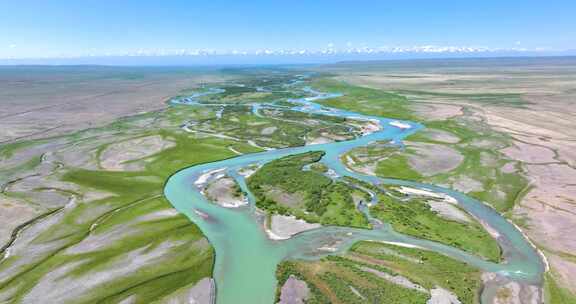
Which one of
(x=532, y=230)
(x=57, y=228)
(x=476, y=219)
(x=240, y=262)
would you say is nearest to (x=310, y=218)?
(x=240, y=262)

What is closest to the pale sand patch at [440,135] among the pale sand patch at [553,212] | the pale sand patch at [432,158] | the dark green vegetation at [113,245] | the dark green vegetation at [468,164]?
the dark green vegetation at [468,164]

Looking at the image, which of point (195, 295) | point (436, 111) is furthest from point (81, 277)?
point (436, 111)

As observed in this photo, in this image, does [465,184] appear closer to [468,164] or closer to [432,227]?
[468,164]

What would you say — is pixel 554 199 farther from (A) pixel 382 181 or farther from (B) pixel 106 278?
(B) pixel 106 278

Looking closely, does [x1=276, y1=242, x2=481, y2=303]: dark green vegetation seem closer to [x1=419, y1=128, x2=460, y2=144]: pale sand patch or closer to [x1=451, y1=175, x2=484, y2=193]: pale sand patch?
[x1=451, y1=175, x2=484, y2=193]: pale sand patch

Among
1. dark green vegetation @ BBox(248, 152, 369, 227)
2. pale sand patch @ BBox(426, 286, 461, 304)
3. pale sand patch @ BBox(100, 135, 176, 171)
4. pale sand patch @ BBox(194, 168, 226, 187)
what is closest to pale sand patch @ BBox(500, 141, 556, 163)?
dark green vegetation @ BBox(248, 152, 369, 227)
